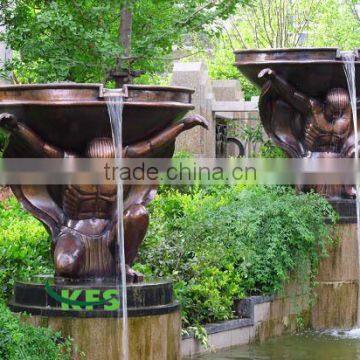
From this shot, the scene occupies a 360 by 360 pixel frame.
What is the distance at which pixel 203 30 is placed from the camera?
1306 centimetres

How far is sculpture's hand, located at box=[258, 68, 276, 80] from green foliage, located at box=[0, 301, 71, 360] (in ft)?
12.9

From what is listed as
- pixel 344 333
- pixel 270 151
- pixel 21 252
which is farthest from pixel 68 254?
pixel 270 151

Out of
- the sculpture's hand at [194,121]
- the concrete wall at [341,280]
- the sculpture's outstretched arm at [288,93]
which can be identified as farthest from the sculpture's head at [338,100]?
the sculpture's hand at [194,121]

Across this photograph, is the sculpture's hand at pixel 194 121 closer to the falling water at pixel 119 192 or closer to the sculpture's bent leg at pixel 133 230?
the falling water at pixel 119 192

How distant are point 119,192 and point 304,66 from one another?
3.21 meters

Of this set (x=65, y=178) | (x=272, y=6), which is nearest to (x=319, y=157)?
(x=65, y=178)

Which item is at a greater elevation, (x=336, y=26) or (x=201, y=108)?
(x=336, y=26)

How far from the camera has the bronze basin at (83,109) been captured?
20.8 feet

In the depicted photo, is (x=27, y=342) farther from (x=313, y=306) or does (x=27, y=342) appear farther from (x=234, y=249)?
(x=313, y=306)

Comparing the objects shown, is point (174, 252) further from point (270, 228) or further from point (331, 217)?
point (331, 217)

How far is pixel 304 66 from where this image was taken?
30.1 ft

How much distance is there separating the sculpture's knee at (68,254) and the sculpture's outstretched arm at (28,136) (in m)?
0.56

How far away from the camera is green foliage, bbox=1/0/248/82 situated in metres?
12.0

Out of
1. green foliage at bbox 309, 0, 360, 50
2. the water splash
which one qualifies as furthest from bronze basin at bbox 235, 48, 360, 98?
green foliage at bbox 309, 0, 360, 50
